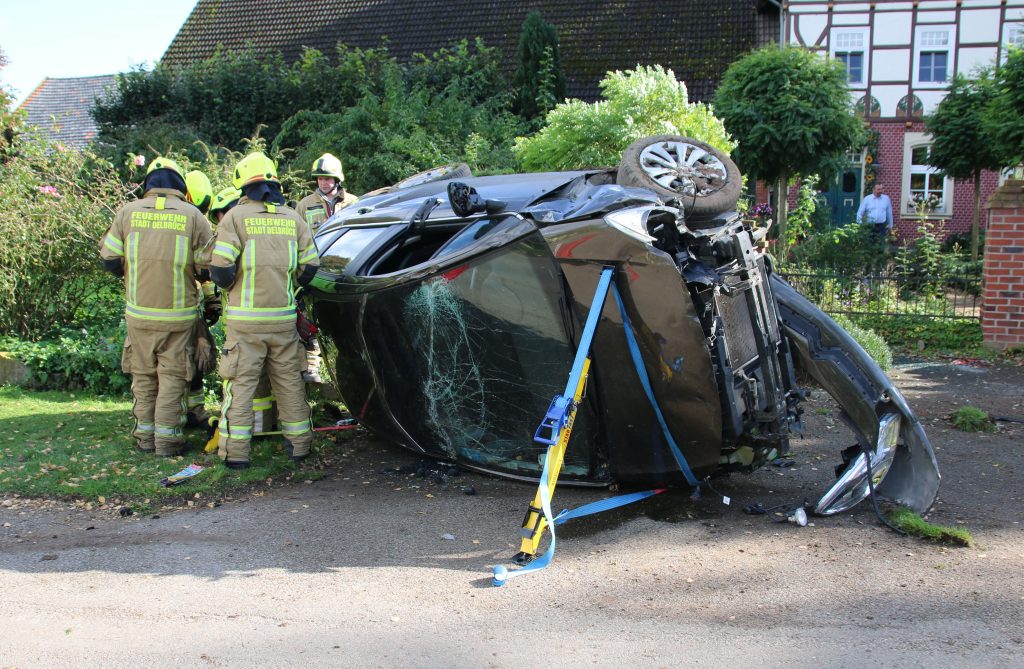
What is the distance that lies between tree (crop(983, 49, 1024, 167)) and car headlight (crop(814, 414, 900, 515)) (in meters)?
6.94

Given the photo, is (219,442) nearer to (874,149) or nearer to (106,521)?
(106,521)

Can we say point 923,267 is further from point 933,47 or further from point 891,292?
point 933,47

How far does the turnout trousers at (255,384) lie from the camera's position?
539 cm

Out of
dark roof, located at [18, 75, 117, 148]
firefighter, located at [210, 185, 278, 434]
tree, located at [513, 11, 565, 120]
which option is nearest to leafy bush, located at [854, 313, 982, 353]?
firefighter, located at [210, 185, 278, 434]

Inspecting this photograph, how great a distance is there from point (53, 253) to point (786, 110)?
36.7ft

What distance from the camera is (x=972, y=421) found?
674cm

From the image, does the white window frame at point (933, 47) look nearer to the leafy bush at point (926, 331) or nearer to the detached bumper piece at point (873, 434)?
the leafy bush at point (926, 331)

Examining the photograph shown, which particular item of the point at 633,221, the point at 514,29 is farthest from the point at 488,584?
the point at 514,29

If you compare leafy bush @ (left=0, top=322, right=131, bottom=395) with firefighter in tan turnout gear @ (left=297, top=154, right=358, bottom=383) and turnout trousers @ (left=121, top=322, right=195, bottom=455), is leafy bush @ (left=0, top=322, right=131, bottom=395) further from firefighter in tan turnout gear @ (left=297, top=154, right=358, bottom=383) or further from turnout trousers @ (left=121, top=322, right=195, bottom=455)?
firefighter in tan turnout gear @ (left=297, top=154, right=358, bottom=383)

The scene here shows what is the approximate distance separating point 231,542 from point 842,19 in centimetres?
2113

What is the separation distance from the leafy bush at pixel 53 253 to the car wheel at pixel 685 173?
5.10 metres

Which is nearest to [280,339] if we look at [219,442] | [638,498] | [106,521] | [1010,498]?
[219,442]

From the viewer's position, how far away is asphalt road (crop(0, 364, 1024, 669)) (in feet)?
11.0

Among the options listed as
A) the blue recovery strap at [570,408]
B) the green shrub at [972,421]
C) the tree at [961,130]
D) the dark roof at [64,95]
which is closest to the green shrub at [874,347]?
the green shrub at [972,421]
